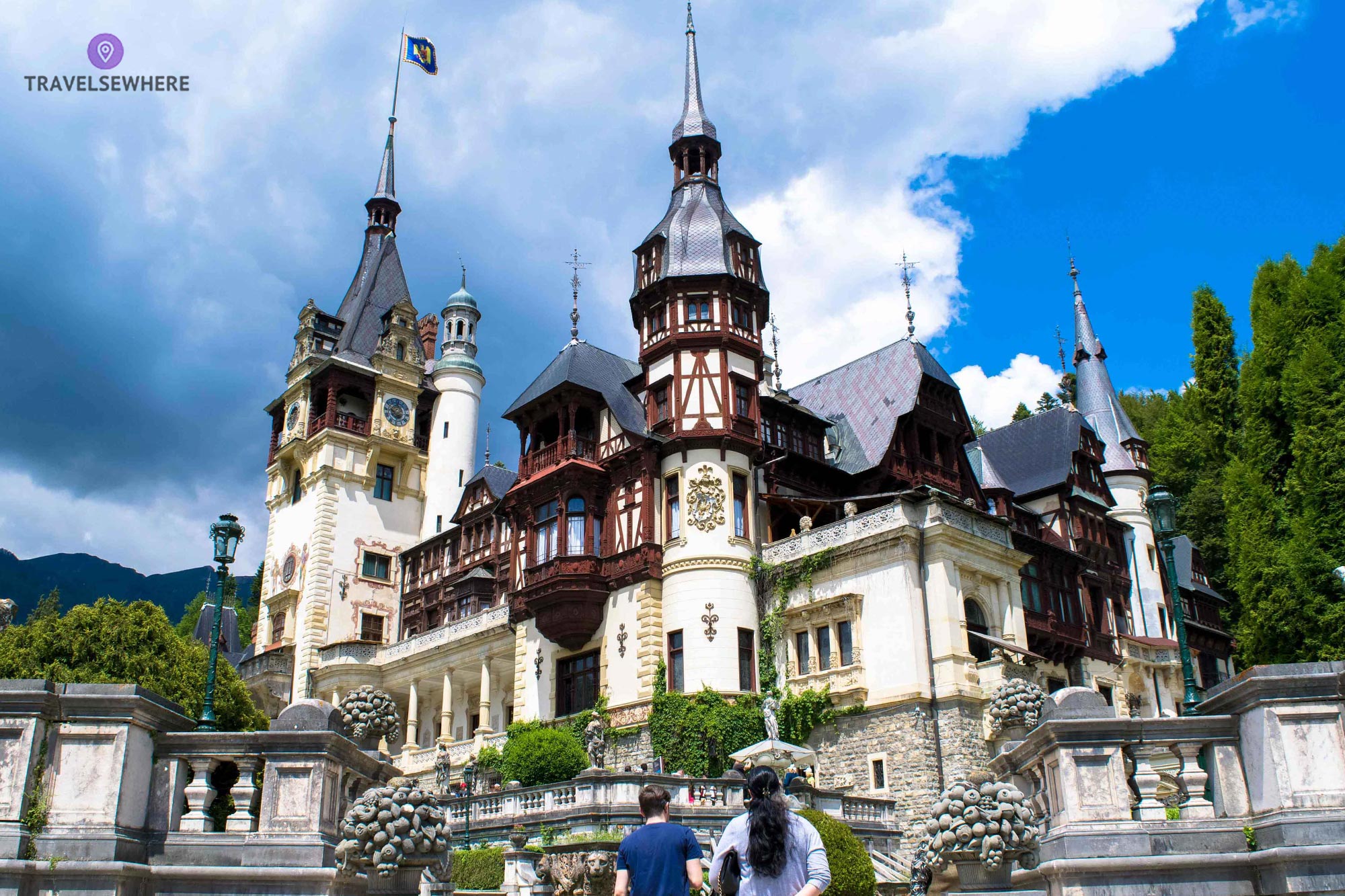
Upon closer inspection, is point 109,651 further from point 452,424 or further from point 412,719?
point 452,424

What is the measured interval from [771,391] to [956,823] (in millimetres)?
34469

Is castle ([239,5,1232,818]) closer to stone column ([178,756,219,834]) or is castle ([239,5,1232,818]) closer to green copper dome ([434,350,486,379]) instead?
green copper dome ([434,350,486,379])

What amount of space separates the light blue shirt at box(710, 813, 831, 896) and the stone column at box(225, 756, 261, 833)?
20.2 ft

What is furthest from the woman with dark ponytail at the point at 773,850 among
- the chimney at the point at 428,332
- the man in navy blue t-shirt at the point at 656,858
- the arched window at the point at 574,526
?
the chimney at the point at 428,332

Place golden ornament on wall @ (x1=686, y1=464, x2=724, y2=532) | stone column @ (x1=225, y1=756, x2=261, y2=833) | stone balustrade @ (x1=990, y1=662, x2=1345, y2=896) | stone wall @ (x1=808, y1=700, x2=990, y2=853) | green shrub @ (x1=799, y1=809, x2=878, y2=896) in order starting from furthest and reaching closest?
golden ornament on wall @ (x1=686, y1=464, x2=724, y2=532) < stone wall @ (x1=808, y1=700, x2=990, y2=853) < green shrub @ (x1=799, y1=809, x2=878, y2=896) < stone column @ (x1=225, y1=756, x2=261, y2=833) < stone balustrade @ (x1=990, y1=662, x2=1345, y2=896)

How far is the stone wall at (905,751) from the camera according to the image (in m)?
30.5

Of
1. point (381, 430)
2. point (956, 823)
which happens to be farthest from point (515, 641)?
point (956, 823)

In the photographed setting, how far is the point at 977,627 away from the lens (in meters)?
34.9

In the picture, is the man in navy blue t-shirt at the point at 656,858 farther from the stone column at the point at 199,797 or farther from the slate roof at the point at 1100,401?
the slate roof at the point at 1100,401

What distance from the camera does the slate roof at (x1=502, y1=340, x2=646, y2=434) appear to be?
1556 inches

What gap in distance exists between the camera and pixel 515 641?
1681 inches

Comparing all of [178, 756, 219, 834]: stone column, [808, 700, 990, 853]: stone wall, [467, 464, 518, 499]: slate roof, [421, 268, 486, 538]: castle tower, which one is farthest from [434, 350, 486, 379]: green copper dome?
[178, 756, 219, 834]: stone column

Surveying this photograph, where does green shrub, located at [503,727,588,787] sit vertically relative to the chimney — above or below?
below

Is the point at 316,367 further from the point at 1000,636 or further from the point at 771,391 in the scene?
the point at 1000,636
